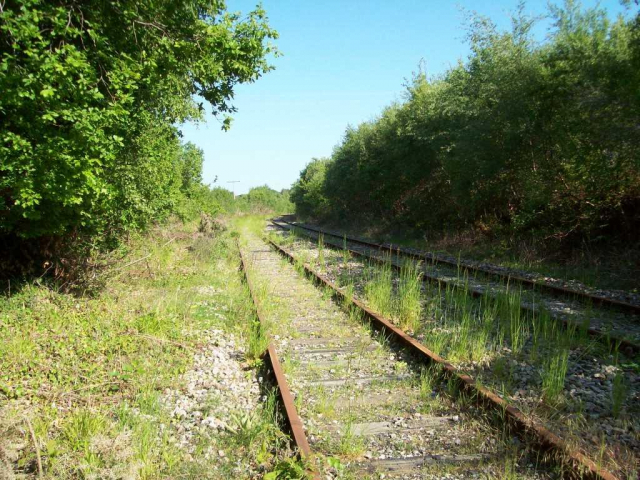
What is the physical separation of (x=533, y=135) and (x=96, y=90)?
12.1 meters

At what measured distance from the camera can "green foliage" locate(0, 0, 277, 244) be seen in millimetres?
4891

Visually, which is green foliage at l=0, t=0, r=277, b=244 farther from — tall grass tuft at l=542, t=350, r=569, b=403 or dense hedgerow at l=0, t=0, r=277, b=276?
tall grass tuft at l=542, t=350, r=569, b=403

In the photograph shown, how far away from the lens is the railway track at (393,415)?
3.26 meters

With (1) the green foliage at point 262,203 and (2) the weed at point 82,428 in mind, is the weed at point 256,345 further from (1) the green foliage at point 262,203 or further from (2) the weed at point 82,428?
(1) the green foliage at point 262,203

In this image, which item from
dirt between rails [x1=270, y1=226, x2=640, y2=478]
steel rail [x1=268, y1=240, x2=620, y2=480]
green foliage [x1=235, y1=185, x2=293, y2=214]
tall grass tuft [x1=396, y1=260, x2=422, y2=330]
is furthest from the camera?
green foliage [x1=235, y1=185, x2=293, y2=214]

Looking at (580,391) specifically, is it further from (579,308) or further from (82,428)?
(82,428)

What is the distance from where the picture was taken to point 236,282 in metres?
10.4

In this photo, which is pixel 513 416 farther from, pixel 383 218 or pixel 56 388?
pixel 383 218

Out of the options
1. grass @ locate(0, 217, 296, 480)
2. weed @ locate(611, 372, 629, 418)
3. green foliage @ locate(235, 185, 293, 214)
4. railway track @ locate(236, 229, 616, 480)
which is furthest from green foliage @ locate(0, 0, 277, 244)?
green foliage @ locate(235, 185, 293, 214)

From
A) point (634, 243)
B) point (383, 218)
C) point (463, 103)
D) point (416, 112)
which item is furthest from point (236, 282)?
point (383, 218)

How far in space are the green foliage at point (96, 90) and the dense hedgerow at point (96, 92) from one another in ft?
0.05

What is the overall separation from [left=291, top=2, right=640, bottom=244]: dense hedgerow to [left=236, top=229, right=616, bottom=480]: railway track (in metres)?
7.62

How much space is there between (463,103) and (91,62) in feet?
45.8

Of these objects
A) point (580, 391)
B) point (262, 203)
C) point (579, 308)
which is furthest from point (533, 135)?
point (262, 203)
